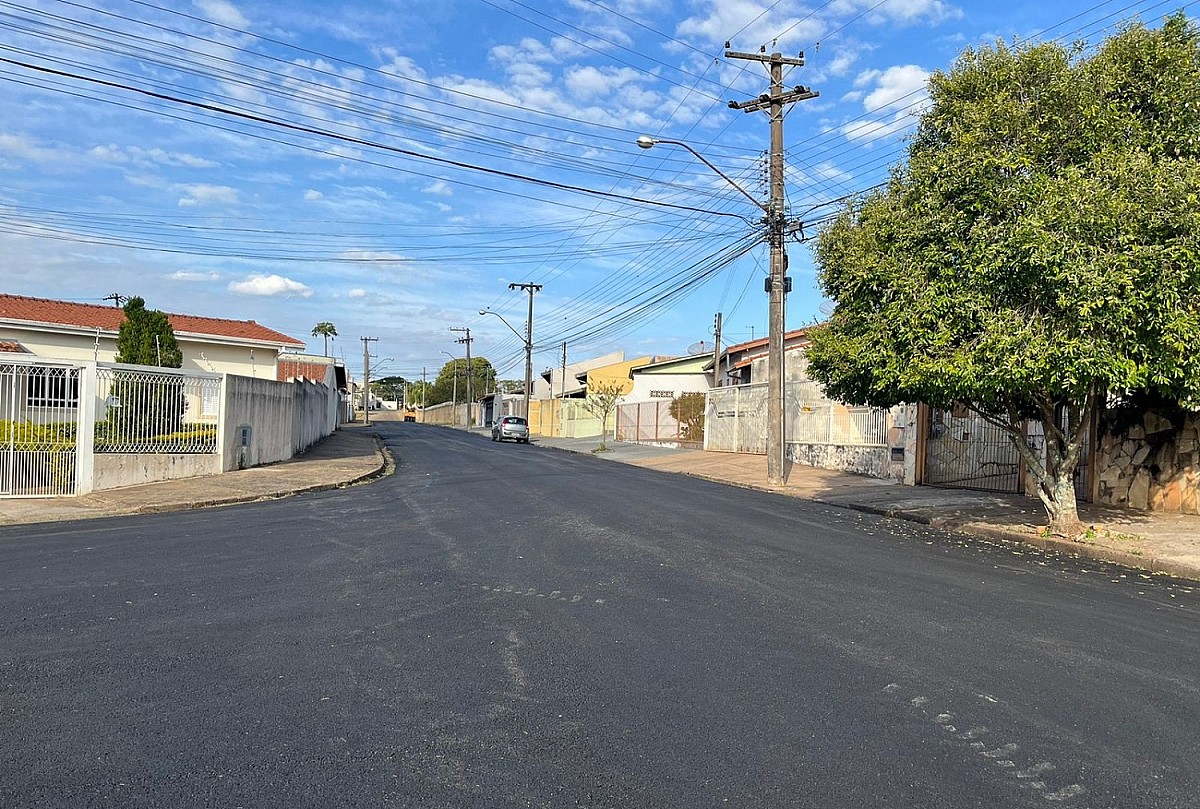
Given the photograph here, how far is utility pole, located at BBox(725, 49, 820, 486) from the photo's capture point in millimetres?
20281

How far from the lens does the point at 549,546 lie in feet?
31.8

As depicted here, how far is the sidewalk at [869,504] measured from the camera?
34.6ft

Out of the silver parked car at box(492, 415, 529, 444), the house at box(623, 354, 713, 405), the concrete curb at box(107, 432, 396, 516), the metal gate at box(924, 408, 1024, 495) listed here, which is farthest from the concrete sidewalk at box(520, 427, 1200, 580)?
the house at box(623, 354, 713, 405)

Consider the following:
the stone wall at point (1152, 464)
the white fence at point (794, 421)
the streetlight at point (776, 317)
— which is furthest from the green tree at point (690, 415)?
the stone wall at point (1152, 464)

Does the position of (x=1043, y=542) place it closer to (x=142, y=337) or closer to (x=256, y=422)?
(x=256, y=422)

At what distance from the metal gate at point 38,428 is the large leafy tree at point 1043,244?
12.9 meters

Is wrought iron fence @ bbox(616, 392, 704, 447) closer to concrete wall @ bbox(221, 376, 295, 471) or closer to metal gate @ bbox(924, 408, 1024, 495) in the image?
metal gate @ bbox(924, 408, 1024, 495)

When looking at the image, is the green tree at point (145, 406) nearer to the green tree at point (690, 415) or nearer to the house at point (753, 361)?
the house at point (753, 361)

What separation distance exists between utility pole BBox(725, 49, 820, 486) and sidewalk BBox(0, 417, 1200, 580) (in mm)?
1174

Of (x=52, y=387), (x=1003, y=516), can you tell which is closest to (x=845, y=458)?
(x=1003, y=516)

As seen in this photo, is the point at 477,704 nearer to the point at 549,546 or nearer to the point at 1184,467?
the point at 549,546

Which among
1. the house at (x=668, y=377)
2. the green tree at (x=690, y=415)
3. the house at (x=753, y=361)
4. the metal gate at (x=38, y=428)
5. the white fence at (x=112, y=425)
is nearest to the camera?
the metal gate at (x=38, y=428)

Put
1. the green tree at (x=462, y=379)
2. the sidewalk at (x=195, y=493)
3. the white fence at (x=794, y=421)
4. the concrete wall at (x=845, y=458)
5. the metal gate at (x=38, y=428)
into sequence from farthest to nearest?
the green tree at (x=462, y=379) → the white fence at (x=794, y=421) → the concrete wall at (x=845, y=458) → the metal gate at (x=38, y=428) → the sidewalk at (x=195, y=493)

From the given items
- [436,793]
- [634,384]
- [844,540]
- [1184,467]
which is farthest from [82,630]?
[634,384]
